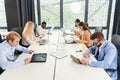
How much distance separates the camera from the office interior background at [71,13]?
519cm

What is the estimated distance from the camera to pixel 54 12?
5535 millimetres

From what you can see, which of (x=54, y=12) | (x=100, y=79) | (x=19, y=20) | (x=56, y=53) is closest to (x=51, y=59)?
(x=56, y=53)

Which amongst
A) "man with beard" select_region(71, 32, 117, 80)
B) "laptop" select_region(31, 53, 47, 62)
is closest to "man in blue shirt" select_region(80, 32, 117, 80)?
"man with beard" select_region(71, 32, 117, 80)

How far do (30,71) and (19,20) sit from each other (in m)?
3.37

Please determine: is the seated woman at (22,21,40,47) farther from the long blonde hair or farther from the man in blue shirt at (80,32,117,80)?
the man in blue shirt at (80,32,117,80)

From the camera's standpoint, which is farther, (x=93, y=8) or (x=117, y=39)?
(x=93, y=8)

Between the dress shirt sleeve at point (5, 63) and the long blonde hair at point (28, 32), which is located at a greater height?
the long blonde hair at point (28, 32)

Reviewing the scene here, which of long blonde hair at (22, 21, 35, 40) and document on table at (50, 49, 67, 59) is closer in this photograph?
document on table at (50, 49, 67, 59)

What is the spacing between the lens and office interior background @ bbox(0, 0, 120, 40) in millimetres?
5191

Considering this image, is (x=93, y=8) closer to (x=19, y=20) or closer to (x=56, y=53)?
(x=19, y=20)

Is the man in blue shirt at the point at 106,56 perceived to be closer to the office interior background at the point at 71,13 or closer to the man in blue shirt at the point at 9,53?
the man in blue shirt at the point at 9,53

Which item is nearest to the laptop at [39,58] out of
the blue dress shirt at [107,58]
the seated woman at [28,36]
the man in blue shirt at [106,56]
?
the man in blue shirt at [106,56]

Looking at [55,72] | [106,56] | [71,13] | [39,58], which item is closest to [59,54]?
[39,58]

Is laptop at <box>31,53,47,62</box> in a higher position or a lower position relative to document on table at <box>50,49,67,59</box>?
lower
